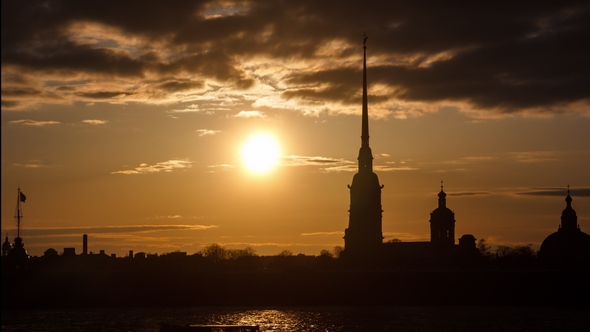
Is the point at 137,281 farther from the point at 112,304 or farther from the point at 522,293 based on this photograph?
the point at 522,293

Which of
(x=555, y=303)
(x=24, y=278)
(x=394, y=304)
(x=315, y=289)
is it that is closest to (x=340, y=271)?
(x=315, y=289)

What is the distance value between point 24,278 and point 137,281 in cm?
1785

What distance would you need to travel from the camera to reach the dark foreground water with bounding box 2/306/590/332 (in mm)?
106250

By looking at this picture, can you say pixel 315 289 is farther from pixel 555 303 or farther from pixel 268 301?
pixel 555 303

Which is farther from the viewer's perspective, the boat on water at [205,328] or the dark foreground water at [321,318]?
the dark foreground water at [321,318]

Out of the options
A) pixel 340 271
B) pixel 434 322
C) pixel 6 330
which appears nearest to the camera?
pixel 6 330

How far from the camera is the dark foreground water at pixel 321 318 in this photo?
10625 centimetres

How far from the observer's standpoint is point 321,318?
118 m

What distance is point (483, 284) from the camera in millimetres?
161250

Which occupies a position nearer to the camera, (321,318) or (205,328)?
(205,328)

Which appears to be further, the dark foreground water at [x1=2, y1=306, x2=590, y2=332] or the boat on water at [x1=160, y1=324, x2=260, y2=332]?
the dark foreground water at [x1=2, y1=306, x2=590, y2=332]

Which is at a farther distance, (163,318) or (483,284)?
(483,284)

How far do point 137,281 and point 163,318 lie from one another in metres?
46.9

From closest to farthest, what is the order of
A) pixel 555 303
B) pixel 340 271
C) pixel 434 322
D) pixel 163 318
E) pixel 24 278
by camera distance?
pixel 434 322 < pixel 163 318 < pixel 555 303 < pixel 24 278 < pixel 340 271
